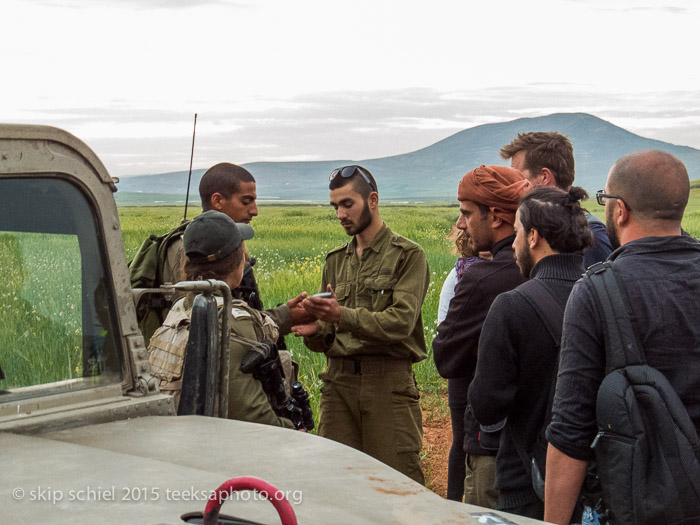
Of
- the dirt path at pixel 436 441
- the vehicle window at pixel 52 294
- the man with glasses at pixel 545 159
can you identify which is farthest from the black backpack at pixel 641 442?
the dirt path at pixel 436 441

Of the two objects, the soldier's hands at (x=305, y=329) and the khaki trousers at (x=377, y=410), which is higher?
the soldier's hands at (x=305, y=329)

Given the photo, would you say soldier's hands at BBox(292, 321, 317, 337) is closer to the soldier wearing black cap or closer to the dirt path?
the soldier wearing black cap

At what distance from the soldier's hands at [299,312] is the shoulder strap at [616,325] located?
1.92 metres

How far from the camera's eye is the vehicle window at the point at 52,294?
241cm

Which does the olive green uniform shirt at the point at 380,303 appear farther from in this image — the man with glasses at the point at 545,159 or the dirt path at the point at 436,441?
the dirt path at the point at 436,441

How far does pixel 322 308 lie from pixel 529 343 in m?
1.59

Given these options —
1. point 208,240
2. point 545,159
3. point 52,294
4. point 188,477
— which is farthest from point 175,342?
point 545,159

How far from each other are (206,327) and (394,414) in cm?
217

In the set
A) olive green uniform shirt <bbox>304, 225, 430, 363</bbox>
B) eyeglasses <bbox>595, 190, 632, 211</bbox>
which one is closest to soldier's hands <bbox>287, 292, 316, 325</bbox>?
olive green uniform shirt <bbox>304, 225, 430, 363</bbox>

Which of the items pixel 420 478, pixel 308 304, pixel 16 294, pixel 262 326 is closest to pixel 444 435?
pixel 420 478

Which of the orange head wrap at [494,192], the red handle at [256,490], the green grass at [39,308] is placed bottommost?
the red handle at [256,490]

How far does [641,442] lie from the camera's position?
2.59 metres

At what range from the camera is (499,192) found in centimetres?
406

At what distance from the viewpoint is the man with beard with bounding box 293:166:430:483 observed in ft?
15.4
